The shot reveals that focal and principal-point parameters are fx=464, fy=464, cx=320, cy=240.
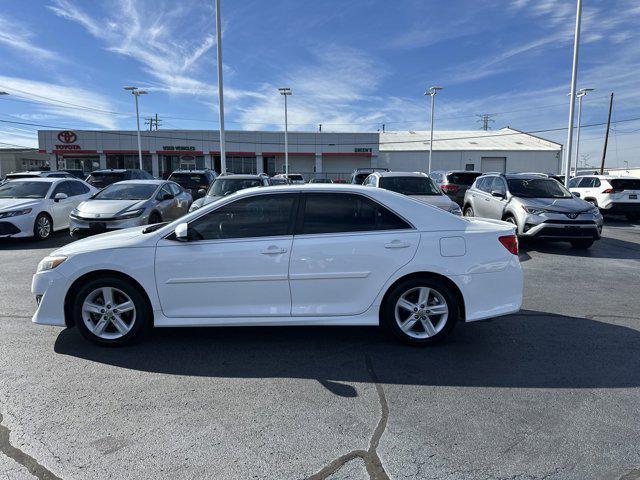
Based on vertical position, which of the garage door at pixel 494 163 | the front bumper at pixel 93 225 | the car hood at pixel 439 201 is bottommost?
the front bumper at pixel 93 225

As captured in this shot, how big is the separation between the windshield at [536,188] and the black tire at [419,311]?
24.1 ft

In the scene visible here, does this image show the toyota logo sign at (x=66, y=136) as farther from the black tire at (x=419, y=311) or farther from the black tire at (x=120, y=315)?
the black tire at (x=419, y=311)

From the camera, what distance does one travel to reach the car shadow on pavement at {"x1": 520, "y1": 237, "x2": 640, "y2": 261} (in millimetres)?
9885

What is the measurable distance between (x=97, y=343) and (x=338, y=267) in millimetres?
2449

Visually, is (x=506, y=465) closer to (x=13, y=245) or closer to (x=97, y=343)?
(x=97, y=343)

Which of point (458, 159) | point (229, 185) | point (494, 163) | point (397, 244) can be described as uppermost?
point (458, 159)


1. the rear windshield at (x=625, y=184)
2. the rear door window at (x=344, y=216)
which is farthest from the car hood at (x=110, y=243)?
the rear windshield at (x=625, y=184)

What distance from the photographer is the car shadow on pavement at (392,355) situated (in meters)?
3.90

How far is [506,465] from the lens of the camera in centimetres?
274

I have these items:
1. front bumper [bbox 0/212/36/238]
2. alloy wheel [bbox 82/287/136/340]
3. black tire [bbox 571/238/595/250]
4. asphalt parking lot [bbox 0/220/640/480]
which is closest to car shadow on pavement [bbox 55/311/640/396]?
asphalt parking lot [bbox 0/220/640/480]

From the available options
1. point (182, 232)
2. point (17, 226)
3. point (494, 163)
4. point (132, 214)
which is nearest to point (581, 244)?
point (182, 232)

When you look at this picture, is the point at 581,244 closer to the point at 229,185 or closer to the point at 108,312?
the point at 229,185

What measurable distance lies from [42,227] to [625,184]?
1838 centimetres

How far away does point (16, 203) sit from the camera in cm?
1096
